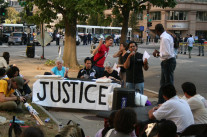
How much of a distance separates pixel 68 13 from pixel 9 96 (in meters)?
10.1

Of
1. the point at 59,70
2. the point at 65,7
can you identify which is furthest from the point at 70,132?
the point at 65,7

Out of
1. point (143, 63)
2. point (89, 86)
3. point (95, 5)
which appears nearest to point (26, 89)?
point (89, 86)

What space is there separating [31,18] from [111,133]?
51.5 ft

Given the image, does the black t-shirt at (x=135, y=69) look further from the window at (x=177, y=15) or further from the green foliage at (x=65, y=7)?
the window at (x=177, y=15)

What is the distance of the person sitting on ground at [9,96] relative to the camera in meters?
8.10

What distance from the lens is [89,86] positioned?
31.0 ft

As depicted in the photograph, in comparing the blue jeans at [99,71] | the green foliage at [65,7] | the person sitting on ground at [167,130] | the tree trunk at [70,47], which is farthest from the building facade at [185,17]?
the person sitting on ground at [167,130]

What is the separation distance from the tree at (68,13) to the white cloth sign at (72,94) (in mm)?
6758

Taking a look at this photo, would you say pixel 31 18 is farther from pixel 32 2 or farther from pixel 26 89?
pixel 26 89

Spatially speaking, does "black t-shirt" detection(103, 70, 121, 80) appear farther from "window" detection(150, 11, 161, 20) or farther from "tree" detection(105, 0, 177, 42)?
"window" detection(150, 11, 161, 20)

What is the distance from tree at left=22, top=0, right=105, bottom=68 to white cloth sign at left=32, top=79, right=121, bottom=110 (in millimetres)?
6758

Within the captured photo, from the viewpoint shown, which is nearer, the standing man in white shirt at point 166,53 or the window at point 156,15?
the standing man in white shirt at point 166,53

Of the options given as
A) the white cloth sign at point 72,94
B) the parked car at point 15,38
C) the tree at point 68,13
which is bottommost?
the white cloth sign at point 72,94

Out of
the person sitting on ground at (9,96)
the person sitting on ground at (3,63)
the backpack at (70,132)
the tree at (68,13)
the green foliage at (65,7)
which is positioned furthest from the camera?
the tree at (68,13)
